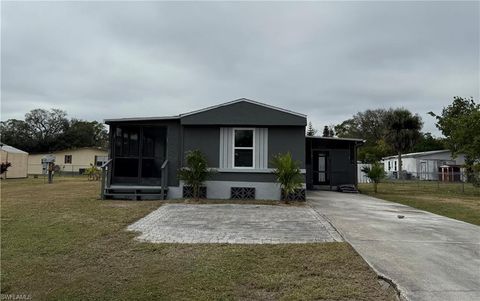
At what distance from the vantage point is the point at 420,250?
5602mm

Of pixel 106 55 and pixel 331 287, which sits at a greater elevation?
pixel 106 55

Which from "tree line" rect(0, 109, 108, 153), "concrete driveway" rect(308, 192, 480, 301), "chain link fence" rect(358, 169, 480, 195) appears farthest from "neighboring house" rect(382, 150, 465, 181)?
"tree line" rect(0, 109, 108, 153)

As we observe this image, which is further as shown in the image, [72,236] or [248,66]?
[248,66]

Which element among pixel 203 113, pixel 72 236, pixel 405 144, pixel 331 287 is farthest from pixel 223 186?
pixel 405 144

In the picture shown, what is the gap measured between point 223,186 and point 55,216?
5.46 metres

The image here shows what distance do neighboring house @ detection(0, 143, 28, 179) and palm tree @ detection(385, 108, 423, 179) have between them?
118 feet

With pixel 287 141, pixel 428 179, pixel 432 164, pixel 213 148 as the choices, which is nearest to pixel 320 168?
pixel 287 141

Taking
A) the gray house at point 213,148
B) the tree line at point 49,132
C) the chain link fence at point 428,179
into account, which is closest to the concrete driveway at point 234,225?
the gray house at point 213,148

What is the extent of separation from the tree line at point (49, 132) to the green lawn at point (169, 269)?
5361cm

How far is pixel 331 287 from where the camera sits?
3961 millimetres

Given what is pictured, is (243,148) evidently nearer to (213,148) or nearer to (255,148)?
(255,148)

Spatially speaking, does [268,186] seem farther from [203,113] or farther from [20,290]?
[20,290]

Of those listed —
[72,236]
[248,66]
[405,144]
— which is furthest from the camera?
[405,144]

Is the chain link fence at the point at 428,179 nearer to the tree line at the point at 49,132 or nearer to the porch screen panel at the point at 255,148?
the porch screen panel at the point at 255,148
